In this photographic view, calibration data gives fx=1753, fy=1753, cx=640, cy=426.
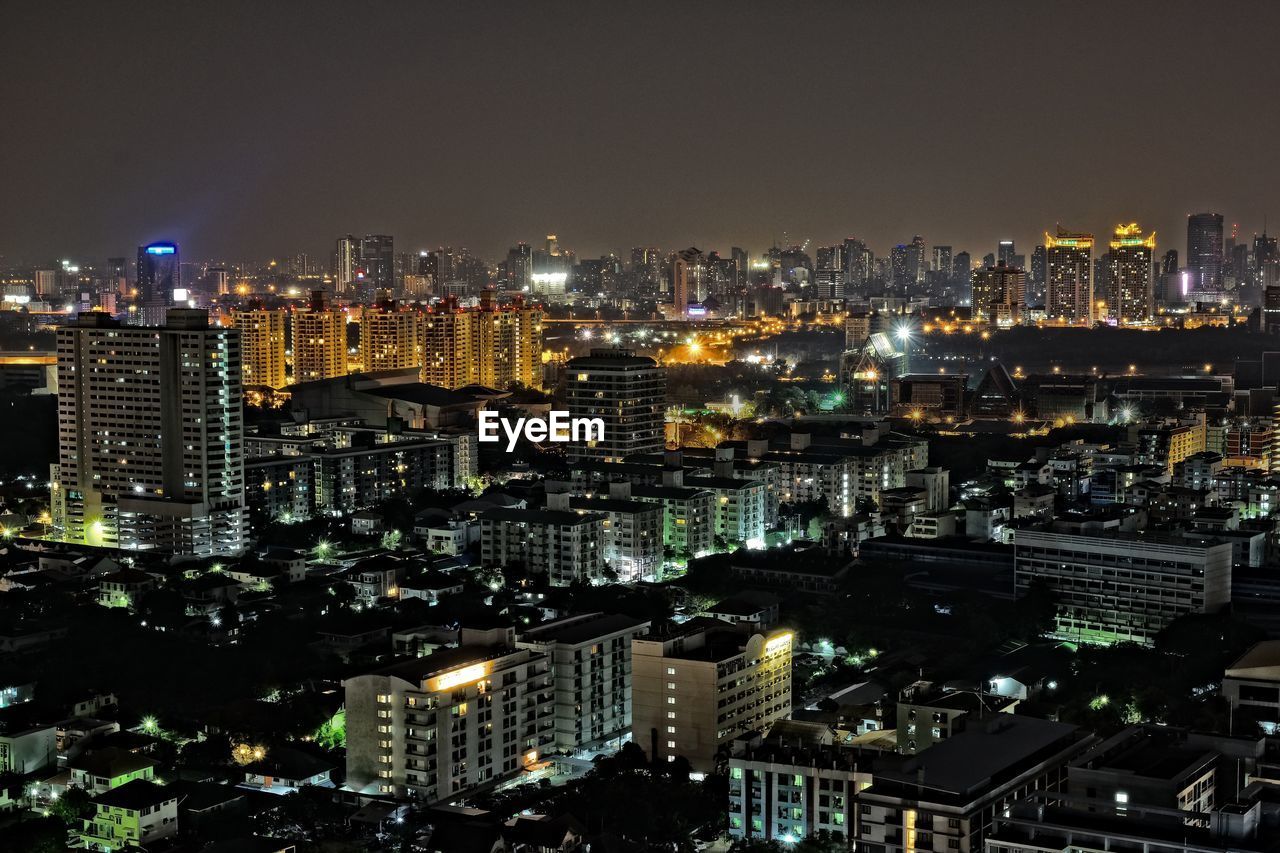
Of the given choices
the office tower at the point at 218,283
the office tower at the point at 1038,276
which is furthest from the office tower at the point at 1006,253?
the office tower at the point at 218,283

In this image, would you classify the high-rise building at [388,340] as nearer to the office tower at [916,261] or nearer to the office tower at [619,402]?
the office tower at [619,402]

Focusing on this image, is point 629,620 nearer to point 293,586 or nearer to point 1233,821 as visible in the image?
point 293,586

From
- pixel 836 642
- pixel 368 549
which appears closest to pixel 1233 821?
pixel 836 642

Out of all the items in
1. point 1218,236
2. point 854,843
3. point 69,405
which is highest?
point 1218,236

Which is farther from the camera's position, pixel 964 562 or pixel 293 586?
pixel 964 562

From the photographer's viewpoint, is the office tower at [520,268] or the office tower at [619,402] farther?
the office tower at [520,268]

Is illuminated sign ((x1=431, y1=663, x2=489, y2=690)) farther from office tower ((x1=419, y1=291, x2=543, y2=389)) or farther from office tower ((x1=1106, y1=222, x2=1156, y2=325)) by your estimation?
office tower ((x1=1106, y1=222, x2=1156, y2=325))

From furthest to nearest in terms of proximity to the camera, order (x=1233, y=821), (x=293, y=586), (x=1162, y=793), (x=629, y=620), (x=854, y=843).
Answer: (x=293, y=586) < (x=629, y=620) < (x=854, y=843) < (x=1162, y=793) < (x=1233, y=821)

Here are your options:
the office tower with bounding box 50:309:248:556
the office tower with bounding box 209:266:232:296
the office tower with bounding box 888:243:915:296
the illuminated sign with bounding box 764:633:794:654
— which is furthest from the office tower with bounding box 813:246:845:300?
the illuminated sign with bounding box 764:633:794:654
